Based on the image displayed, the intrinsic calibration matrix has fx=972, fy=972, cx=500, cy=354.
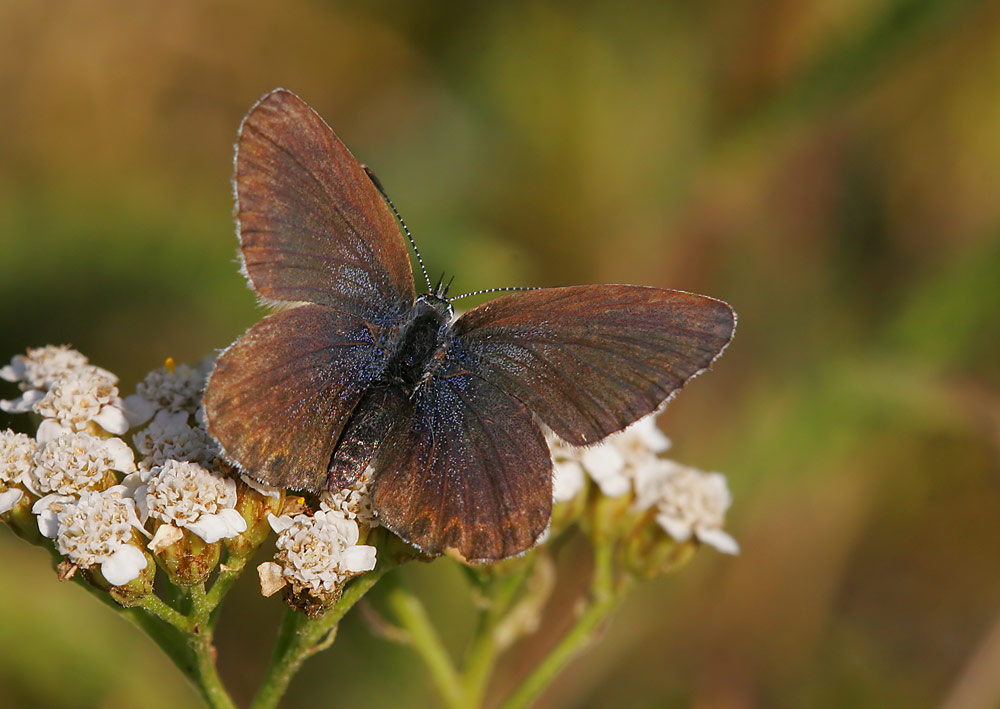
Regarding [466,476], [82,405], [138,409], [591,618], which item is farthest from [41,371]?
[591,618]

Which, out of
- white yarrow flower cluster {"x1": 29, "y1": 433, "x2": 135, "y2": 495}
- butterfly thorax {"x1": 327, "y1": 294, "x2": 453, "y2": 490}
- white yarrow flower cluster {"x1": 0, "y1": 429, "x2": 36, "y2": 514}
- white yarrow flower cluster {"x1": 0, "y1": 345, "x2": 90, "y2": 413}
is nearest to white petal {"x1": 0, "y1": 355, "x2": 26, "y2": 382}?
white yarrow flower cluster {"x1": 0, "y1": 345, "x2": 90, "y2": 413}

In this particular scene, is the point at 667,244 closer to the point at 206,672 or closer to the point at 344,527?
the point at 344,527

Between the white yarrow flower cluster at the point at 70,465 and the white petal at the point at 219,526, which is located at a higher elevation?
the white petal at the point at 219,526

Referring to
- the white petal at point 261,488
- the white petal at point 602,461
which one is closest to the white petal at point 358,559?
the white petal at point 261,488

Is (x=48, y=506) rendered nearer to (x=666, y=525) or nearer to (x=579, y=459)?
(x=579, y=459)

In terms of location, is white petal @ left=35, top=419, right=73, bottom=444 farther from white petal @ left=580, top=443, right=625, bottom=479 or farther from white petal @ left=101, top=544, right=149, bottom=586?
white petal @ left=580, top=443, right=625, bottom=479

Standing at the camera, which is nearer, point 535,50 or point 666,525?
point 666,525

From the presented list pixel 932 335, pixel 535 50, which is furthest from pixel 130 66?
pixel 932 335

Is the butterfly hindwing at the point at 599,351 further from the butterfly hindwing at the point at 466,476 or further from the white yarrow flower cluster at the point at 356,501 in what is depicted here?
the white yarrow flower cluster at the point at 356,501
